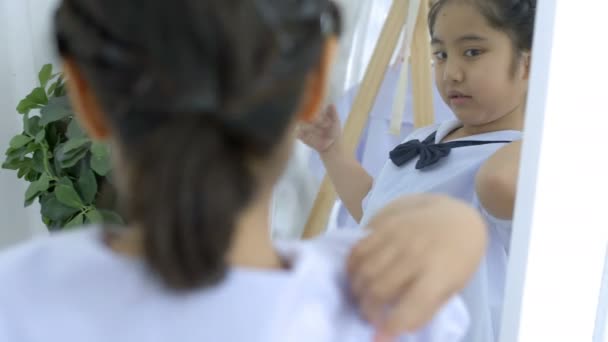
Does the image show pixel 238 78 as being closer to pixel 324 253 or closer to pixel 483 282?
pixel 324 253

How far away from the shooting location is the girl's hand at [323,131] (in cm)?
103

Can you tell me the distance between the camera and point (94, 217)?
1.33m

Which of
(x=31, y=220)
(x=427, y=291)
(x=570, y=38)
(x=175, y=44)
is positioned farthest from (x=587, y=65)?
(x=31, y=220)

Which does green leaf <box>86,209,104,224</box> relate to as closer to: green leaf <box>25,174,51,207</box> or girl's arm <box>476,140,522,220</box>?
green leaf <box>25,174,51,207</box>

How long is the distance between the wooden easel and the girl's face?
0.35 ft

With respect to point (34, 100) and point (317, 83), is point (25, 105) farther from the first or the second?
point (317, 83)

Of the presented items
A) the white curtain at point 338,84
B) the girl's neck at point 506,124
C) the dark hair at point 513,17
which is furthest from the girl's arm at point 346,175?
the dark hair at point 513,17

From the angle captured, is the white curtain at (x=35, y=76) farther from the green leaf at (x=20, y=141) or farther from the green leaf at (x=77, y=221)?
the green leaf at (x=77, y=221)

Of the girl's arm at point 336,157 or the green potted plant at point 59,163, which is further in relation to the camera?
the green potted plant at point 59,163

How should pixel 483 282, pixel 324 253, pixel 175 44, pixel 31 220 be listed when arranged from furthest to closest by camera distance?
pixel 31 220
pixel 483 282
pixel 324 253
pixel 175 44

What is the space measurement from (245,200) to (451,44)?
645 millimetres

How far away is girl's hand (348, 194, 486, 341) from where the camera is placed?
39 cm

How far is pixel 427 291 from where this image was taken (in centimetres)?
39

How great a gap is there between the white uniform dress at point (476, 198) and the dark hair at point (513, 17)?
14cm
